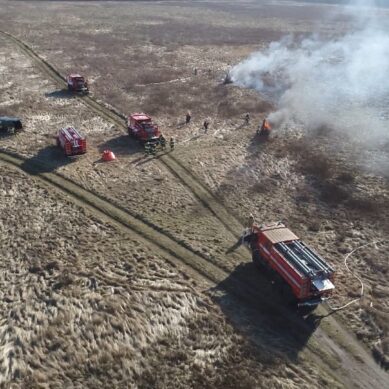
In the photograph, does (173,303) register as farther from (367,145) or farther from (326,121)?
(326,121)

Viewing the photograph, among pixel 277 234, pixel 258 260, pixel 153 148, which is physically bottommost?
pixel 153 148

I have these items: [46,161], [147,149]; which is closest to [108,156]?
[147,149]

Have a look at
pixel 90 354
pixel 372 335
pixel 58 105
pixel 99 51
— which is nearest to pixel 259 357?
pixel 372 335

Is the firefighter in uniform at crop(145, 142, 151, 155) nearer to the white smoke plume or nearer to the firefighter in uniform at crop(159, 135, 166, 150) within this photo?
the firefighter in uniform at crop(159, 135, 166, 150)

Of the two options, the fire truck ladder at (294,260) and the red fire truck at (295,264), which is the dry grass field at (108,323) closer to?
the red fire truck at (295,264)

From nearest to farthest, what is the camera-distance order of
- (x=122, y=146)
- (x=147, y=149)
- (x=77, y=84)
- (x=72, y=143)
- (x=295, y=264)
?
(x=295, y=264) < (x=72, y=143) < (x=147, y=149) < (x=122, y=146) < (x=77, y=84)

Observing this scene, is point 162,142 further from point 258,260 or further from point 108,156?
point 258,260
